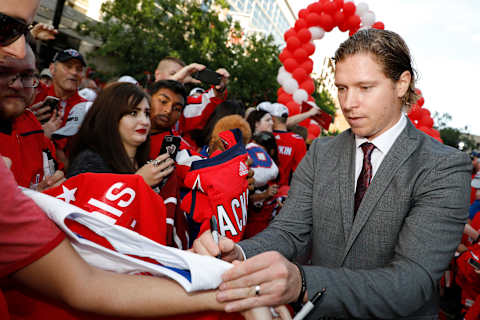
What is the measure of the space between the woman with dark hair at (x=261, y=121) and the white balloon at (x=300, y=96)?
281cm

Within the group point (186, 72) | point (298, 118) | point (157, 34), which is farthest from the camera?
point (157, 34)

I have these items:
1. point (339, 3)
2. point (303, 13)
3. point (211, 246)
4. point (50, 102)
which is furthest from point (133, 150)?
point (339, 3)

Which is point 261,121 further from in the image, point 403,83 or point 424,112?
point 424,112

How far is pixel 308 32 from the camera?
8.34 m

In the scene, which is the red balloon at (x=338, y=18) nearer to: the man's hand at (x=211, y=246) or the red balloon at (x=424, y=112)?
the red balloon at (x=424, y=112)

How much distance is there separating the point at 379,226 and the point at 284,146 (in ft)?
13.2

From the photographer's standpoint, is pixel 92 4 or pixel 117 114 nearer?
pixel 117 114

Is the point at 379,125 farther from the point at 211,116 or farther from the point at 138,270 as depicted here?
the point at 211,116

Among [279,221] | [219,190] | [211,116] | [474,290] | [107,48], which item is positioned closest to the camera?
[279,221]

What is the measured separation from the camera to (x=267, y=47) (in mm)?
20094

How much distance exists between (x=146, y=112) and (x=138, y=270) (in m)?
1.90

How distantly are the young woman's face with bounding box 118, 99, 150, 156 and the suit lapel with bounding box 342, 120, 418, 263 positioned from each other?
5.79ft

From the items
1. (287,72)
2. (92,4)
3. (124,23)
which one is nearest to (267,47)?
(124,23)

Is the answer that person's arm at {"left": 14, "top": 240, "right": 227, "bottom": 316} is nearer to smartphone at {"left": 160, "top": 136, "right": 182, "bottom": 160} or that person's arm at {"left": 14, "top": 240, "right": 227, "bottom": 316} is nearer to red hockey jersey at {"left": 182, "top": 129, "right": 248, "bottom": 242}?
red hockey jersey at {"left": 182, "top": 129, "right": 248, "bottom": 242}
